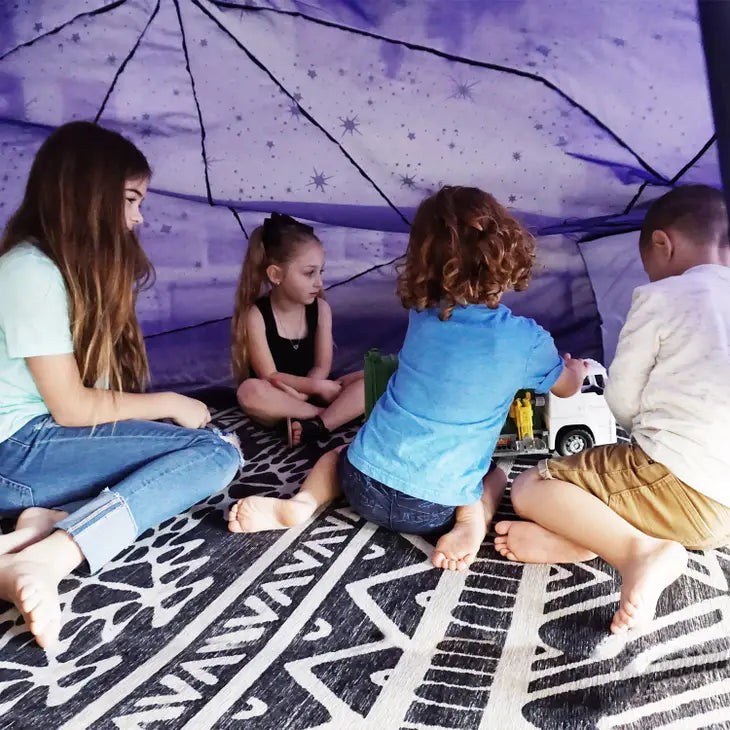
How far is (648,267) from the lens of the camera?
3.73 feet

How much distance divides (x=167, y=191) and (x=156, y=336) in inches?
13.9

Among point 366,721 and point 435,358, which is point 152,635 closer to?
point 366,721

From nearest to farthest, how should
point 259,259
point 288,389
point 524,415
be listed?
point 524,415 → point 288,389 → point 259,259

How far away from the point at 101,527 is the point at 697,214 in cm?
93

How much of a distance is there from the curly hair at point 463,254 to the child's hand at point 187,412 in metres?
0.39

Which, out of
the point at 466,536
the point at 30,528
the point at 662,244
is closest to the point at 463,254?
the point at 662,244

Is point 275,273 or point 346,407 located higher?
point 275,273

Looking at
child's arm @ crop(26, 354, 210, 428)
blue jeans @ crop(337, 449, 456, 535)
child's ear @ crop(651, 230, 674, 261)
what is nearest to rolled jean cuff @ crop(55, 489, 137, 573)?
child's arm @ crop(26, 354, 210, 428)

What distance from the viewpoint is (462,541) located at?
1.04 m

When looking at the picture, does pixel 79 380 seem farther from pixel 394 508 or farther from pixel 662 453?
pixel 662 453

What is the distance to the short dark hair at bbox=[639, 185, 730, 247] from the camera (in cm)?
107

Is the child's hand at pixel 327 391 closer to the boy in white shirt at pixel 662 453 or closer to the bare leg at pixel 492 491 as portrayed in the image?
the bare leg at pixel 492 491

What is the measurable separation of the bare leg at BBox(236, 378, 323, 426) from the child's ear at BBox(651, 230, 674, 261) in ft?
2.54

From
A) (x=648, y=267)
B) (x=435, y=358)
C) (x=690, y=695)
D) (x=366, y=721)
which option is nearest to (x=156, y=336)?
(x=435, y=358)
